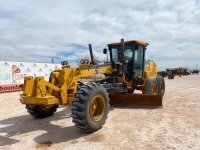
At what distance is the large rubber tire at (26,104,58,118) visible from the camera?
26.1 feet

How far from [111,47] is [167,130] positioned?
5467 mm

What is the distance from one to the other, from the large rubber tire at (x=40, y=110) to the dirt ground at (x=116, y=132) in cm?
18

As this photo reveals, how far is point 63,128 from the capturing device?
23.2ft

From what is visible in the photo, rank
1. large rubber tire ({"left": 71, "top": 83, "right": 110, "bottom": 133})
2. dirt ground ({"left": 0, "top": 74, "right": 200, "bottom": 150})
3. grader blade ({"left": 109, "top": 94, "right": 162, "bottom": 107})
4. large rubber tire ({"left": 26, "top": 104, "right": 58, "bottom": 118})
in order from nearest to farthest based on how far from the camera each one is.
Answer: dirt ground ({"left": 0, "top": 74, "right": 200, "bottom": 150})
large rubber tire ({"left": 71, "top": 83, "right": 110, "bottom": 133})
large rubber tire ({"left": 26, "top": 104, "right": 58, "bottom": 118})
grader blade ({"left": 109, "top": 94, "right": 162, "bottom": 107})

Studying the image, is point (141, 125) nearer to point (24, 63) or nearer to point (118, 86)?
point (118, 86)

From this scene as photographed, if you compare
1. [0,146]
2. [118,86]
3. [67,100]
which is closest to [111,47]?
[118,86]

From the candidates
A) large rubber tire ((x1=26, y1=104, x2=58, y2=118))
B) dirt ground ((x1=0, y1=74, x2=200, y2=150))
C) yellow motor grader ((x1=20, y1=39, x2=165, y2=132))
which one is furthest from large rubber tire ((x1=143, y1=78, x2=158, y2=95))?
large rubber tire ((x1=26, y1=104, x2=58, y2=118))

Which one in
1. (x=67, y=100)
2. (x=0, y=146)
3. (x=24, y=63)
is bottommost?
(x=0, y=146)

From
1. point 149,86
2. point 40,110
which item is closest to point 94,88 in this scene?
point 40,110

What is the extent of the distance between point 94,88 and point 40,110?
2504 millimetres

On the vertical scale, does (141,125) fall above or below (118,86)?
below

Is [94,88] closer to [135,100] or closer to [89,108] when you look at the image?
[89,108]

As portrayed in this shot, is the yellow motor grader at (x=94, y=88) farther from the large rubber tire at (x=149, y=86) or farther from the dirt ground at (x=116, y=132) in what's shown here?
the dirt ground at (x=116, y=132)

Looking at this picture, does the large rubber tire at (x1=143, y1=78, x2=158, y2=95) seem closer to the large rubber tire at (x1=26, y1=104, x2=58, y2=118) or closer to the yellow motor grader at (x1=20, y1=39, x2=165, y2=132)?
the yellow motor grader at (x1=20, y1=39, x2=165, y2=132)
